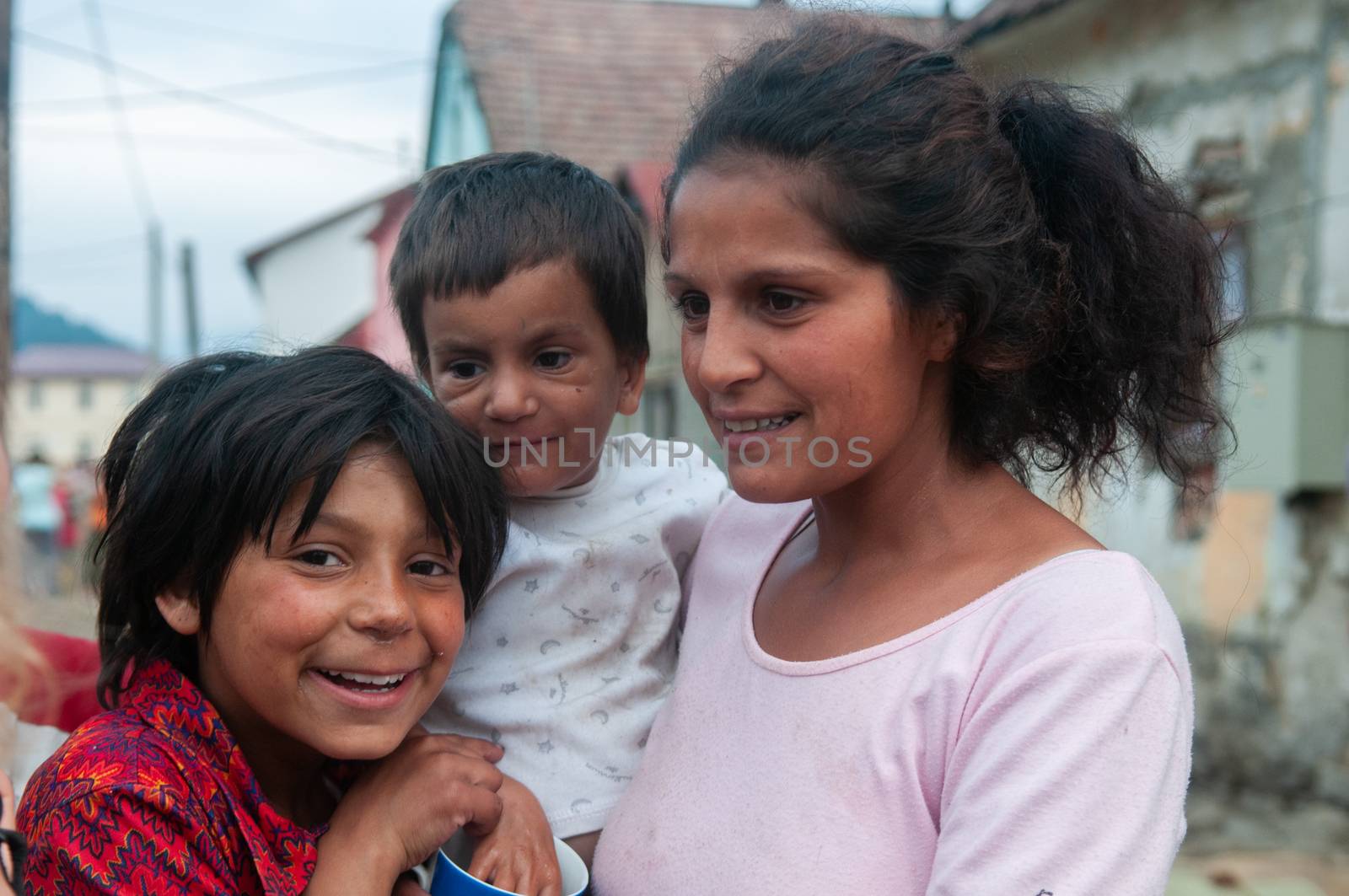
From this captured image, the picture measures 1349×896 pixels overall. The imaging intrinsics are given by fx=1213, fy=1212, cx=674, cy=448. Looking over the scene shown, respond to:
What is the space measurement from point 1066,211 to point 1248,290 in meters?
4.91

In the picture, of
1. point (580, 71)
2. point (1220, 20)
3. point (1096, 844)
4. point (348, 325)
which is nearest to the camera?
point (1096, 844)

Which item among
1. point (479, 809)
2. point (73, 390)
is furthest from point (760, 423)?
point (73, 390)

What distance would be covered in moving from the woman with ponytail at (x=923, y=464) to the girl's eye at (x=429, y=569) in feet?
1.37

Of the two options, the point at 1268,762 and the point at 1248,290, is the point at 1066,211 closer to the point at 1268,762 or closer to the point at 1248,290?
the point at 1248,290

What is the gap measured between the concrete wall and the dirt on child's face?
442 cm

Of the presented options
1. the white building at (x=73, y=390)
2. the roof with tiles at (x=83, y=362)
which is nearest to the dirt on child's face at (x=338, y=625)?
the white building at (x=73, y=390)

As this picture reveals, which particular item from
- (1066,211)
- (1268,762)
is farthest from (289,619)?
(1268,762)

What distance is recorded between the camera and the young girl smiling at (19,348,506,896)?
1.71 metres

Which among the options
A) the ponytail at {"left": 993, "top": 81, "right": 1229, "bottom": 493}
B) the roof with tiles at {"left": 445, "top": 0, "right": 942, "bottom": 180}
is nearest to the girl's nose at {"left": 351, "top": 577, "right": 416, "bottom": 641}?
the ponytail at {"left": 993, "top": 81, "right": 1229, "bottom": 493}

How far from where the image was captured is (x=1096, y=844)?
4.11 ft

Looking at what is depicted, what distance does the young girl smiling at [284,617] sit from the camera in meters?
1.71

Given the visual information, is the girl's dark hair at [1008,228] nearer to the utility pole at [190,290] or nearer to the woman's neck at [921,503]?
the woman's neck at [921,503]

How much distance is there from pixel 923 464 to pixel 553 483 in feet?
2.80

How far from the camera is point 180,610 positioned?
73.3 inches
